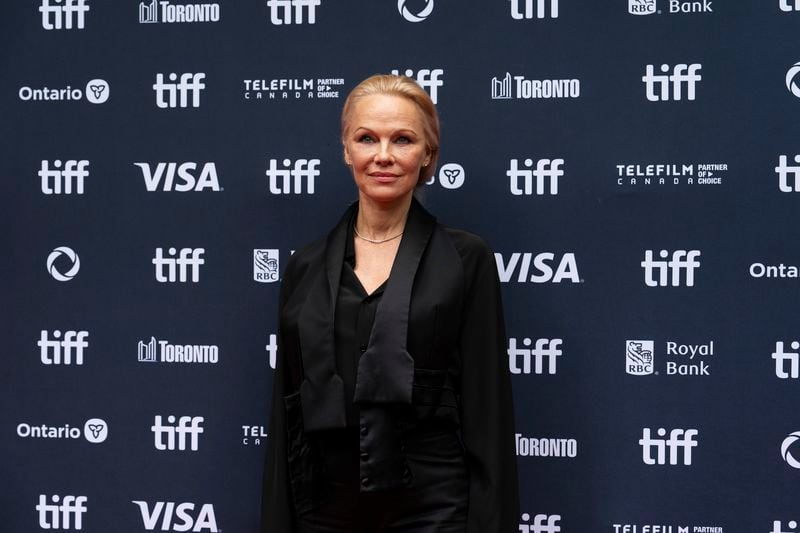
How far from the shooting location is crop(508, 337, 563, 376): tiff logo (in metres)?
2.60

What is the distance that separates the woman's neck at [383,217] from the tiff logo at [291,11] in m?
0.88

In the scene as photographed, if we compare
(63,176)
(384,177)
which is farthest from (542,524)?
(63,176)

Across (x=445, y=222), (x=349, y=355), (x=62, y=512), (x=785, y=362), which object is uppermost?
(x=445, y=222)

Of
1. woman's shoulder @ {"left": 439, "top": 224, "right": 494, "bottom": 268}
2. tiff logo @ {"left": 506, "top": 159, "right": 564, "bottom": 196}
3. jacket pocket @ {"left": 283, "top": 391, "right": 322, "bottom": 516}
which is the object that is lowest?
jacket pocket @ {"left": 283, "top": 391, "right": 322, "bottom": 516}

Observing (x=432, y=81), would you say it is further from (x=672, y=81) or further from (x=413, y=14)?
(x=672, y=81)

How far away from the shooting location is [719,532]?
8.34 feet

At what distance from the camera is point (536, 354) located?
8.55ft

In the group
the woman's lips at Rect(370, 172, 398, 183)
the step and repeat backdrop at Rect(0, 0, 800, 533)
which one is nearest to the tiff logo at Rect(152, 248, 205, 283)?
the step and repeat backdrop at Rect(0, 0, 800, 533)

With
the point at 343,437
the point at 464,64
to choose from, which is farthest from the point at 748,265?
the point at 343,437

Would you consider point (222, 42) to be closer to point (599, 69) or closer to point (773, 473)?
point (599, 69)

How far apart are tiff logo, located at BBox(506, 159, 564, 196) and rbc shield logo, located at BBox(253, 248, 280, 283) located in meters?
0.80

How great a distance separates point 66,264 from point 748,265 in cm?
221

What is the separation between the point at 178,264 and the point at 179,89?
0.58 meters

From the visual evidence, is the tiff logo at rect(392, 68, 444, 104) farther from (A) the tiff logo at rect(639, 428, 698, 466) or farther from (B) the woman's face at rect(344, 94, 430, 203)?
(A) the tiff logo at rect(639, 428, 698, 466)
